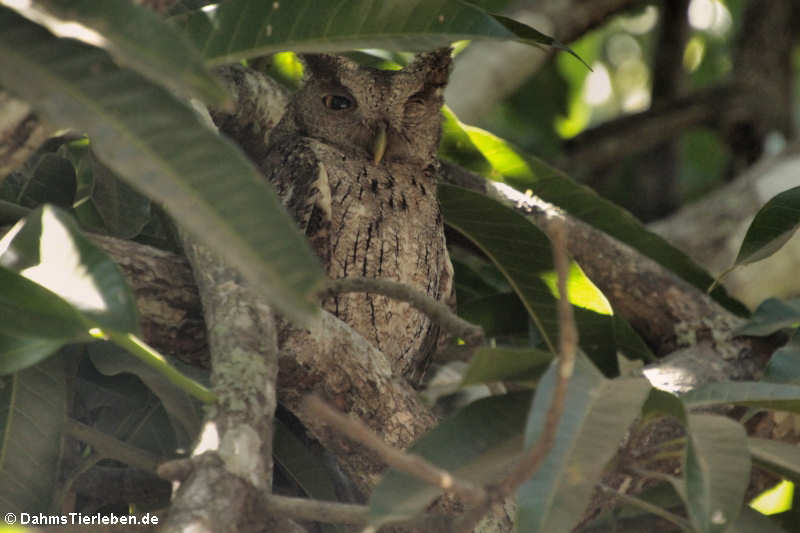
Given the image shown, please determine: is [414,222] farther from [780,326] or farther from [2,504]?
[2,504]

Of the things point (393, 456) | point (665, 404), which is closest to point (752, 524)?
point (665, 404)

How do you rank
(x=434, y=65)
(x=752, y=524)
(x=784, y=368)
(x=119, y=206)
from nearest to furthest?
(x=752, y=524), (x=784, y=368), (x=119, y=206), (x=434, y=65)

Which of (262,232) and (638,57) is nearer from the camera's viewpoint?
(262,232)

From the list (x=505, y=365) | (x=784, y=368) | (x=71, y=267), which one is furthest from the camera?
(x=784, y=368)

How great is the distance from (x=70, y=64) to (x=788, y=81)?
4167 mm

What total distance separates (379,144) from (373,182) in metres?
0.13

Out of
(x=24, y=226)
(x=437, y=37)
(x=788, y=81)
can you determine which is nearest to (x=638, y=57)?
(x=788, y=81)

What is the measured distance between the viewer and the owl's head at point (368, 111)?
2.53m

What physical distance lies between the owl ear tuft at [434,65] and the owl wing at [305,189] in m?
0.38

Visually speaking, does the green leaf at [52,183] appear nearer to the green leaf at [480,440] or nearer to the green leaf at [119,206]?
the green leaf at [119,206]

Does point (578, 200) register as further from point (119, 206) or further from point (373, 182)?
point (119, 206)

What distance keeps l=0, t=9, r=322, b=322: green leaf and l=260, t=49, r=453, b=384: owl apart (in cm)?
121

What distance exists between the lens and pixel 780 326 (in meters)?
2.14

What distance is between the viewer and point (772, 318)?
2.18 metres
